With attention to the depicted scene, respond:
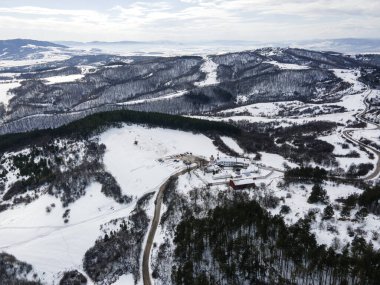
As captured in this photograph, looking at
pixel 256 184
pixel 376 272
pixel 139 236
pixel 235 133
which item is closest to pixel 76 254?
pixel 139 236

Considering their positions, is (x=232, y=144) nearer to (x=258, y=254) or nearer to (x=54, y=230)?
(x=54, y=230)

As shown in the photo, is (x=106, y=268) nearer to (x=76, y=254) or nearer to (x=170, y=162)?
(x=76, y=254)

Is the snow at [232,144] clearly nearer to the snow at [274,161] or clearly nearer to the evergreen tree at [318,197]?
the snow at [274,161]

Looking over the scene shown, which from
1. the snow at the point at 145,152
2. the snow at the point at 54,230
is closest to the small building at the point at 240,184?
the snow at the point at 145,152

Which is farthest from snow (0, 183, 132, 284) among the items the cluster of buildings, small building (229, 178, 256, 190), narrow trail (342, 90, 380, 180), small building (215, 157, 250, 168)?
narrow trail (342, 90, 380, 180)

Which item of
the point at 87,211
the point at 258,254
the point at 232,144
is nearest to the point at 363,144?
the point at 232,144

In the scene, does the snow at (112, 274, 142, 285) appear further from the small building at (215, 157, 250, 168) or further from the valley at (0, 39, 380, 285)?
the small building at (215, 157, 250, 168)
